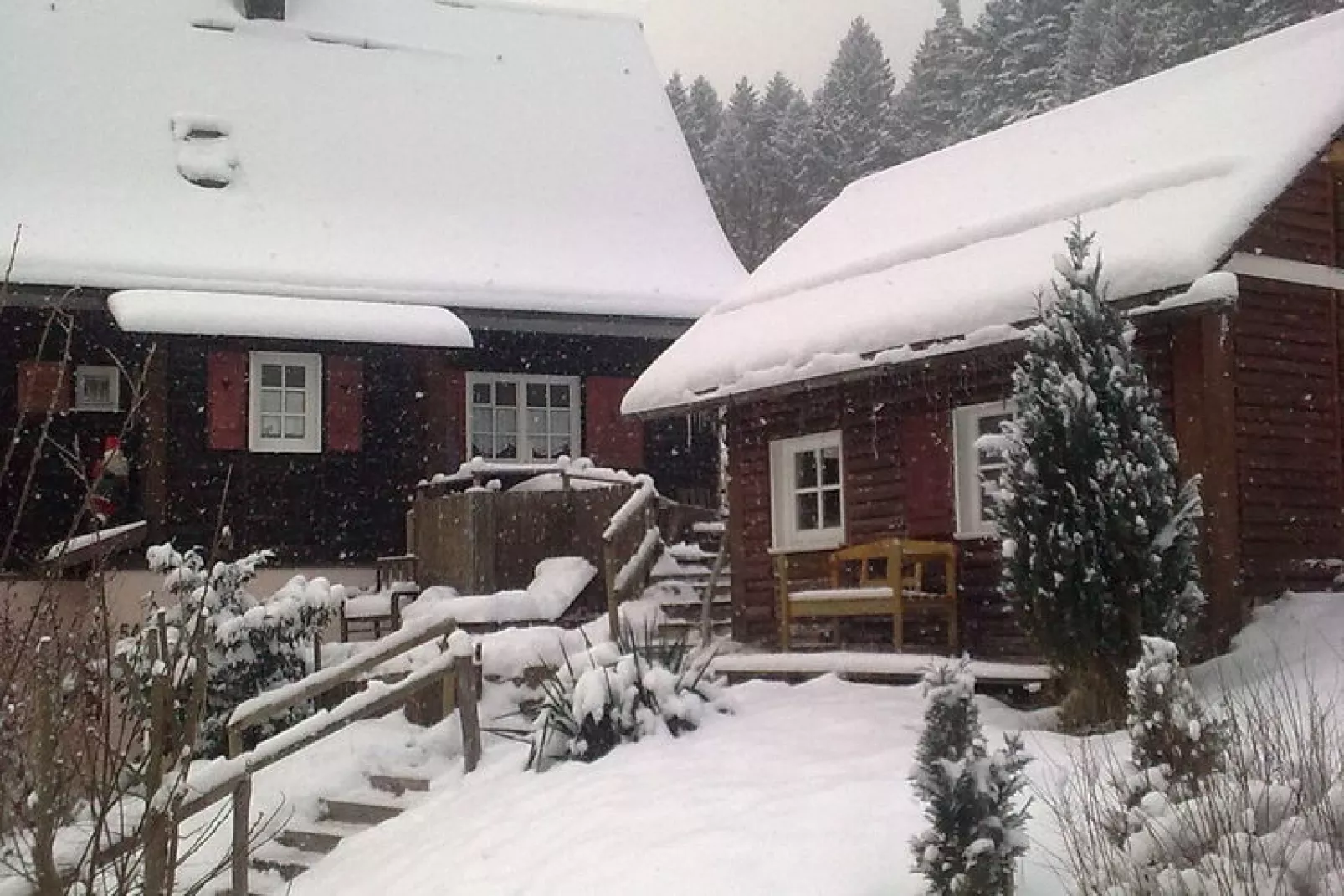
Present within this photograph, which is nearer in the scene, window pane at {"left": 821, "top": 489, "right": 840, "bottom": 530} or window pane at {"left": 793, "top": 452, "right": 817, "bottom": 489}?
window pane at {"left": 821, "top": 489, "right": 840, "bottom": 530}

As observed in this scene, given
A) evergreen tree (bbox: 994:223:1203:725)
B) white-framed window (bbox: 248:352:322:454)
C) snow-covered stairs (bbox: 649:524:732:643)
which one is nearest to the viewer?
evergreen tree (bbox: 994:223:1203:725)

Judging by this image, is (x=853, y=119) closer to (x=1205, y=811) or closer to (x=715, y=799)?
(x=715, y=799)

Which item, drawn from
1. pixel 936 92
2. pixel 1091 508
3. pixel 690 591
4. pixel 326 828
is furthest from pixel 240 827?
pixel 936 92

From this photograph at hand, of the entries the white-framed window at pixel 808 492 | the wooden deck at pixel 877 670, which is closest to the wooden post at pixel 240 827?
the wooden deck at pixel 877 670

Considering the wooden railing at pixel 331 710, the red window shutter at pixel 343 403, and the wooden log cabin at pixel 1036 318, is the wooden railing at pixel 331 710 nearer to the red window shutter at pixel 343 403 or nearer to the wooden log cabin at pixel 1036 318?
the wooden log cabin at pixel 1036 318

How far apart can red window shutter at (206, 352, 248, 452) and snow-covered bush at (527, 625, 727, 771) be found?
8.20 meters

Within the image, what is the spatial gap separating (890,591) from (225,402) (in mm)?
8941

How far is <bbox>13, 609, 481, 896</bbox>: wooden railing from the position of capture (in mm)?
9047

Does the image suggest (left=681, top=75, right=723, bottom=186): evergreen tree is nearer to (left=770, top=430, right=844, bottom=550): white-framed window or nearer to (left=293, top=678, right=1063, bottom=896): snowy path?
(left=770, top=430, right=844, bottom=550): white-framed window

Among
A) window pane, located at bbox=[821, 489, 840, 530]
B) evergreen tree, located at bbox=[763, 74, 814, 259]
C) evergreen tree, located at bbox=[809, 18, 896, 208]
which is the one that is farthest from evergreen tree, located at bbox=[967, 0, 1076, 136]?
window pane, located at bbox=[821, 489, 840, 530]

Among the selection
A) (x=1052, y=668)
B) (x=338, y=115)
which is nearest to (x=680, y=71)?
(x=338, y=115)

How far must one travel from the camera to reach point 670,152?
22328mm

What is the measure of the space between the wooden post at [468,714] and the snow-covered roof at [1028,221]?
375cm

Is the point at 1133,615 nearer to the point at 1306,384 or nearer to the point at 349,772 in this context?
the point at 1306,384
